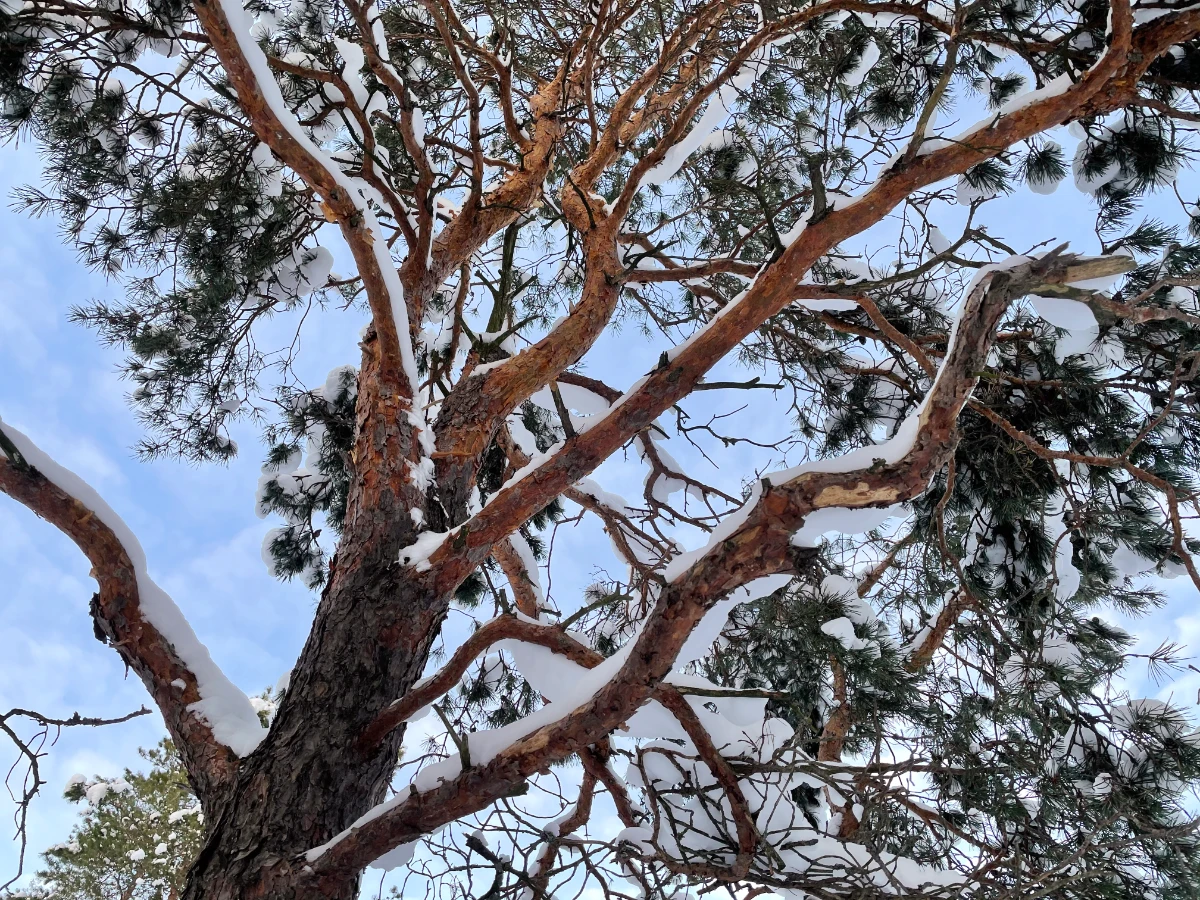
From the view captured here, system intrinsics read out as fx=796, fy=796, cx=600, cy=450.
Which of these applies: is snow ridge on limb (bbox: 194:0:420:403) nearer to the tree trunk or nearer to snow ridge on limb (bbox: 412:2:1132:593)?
the tree trunk

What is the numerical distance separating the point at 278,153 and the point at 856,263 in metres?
2.44

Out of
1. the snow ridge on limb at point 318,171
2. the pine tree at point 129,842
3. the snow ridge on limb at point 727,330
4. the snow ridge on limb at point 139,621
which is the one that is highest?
the pine tree at point 129,842

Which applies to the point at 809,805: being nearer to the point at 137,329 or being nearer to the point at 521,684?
the point at 521,684

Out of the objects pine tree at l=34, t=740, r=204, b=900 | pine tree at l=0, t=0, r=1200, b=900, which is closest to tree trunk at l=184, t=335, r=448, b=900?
pine tree at l=0, t=0, r=1200, b=900

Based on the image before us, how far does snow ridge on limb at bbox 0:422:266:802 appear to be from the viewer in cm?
207

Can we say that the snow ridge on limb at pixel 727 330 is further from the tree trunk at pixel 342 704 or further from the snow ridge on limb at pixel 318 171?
the snow ridge on limb at pixel 318 171

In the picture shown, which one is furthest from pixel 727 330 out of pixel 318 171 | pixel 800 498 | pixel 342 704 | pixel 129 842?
pixel 129 842

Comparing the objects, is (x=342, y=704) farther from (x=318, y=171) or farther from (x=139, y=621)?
(x=318, y=171)

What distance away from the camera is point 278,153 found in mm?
2229

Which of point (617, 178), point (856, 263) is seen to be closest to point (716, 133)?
point (617, 178)

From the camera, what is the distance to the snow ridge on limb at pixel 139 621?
207 centimetres

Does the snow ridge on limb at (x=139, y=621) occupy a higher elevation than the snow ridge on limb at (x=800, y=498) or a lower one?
higher

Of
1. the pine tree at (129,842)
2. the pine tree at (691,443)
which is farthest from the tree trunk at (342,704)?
the pine tree at (129,842)

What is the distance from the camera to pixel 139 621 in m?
2.14
